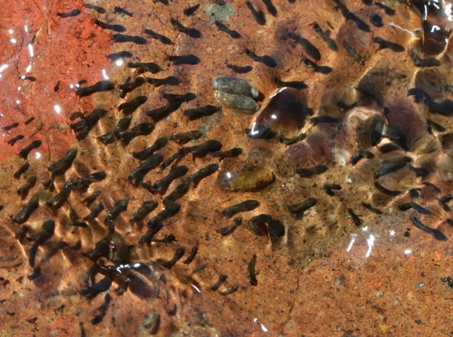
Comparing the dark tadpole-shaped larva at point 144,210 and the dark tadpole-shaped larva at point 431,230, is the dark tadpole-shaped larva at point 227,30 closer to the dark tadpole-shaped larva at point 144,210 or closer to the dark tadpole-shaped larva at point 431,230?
the dark tadpole-shaped larva at point 144,210

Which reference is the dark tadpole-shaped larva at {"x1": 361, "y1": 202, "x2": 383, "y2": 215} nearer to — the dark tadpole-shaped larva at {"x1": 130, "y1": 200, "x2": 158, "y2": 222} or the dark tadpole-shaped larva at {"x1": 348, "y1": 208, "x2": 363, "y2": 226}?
the dark tadpole-shaped larva at {"x1": 348, "y1": 208, "x2": 363, "y2": 226}

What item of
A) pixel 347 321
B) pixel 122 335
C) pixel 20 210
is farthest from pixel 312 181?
pixel 20 210

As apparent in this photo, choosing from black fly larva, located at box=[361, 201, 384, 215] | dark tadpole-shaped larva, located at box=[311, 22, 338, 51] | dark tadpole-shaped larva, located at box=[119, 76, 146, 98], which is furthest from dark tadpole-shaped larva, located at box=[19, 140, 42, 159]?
black fly larva, located at box=[361, 201, 384, 215]

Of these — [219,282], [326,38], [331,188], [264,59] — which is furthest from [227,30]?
[219,282]

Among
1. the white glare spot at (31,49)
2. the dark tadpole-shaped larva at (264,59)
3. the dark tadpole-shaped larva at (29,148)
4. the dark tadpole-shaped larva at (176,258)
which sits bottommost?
the dark tadpole-shaped larva at (176,258)

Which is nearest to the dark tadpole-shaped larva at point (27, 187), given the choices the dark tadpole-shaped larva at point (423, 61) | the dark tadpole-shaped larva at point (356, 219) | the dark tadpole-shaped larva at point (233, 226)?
the dark tadpole-shaped larva at point (233, 226)

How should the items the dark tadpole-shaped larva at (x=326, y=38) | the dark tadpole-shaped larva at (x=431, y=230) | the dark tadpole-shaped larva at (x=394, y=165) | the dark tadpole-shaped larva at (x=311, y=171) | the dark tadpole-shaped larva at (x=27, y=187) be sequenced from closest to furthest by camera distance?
the dark tadpole-shaped larva at (x=431, y=230) < the dark tadpole-shaped larva at (x=394, y=165) < the dark tadpole-shaped larva at (x=311, y=171) < the dark tadpole-shaped larva at (x=326, y=38) < the dark tadpole-shaped larva at (x=27, y=187)

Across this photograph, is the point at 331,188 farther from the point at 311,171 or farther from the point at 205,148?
the point at 205,148
